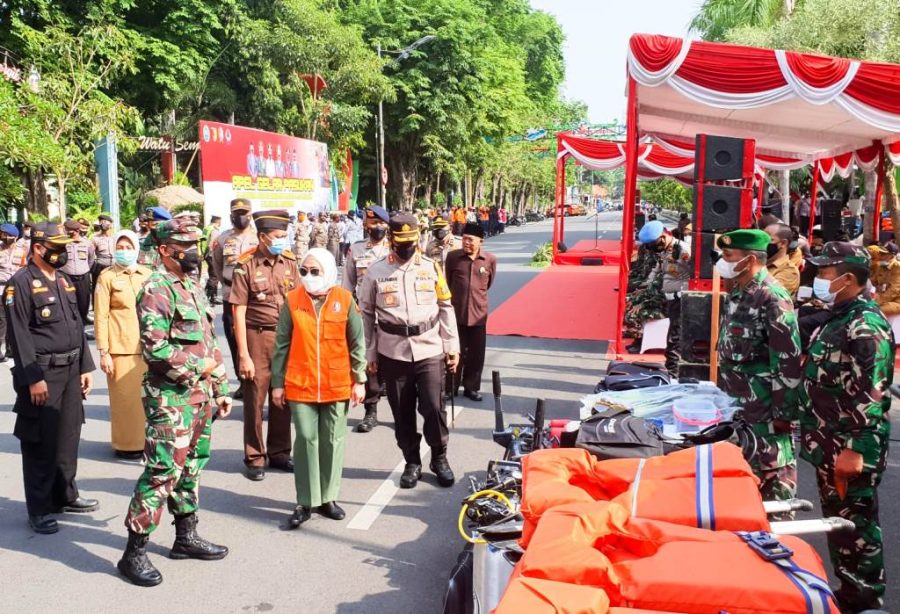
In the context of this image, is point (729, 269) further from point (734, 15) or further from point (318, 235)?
point (734, 15)

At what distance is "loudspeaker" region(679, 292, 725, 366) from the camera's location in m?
6.57

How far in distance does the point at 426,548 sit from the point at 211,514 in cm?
151

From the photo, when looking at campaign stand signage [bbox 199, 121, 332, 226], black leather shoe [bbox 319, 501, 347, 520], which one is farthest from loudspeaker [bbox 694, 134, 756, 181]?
campaign stand signage [bbox 199, 121, 332, 226]

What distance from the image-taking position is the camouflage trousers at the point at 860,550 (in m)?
3.72

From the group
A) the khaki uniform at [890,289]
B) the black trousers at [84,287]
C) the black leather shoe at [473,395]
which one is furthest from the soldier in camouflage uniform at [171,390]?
the khaki uniform at [890,289]

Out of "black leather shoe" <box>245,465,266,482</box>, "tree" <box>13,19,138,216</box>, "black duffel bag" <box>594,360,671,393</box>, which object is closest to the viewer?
"black duffel bag" <box>594,360,671,393</box>

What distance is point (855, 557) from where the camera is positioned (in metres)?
3.75

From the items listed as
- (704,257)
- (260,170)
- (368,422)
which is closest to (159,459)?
(368,422)

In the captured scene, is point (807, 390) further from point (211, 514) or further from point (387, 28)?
point (387, 28)

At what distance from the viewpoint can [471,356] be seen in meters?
8.27

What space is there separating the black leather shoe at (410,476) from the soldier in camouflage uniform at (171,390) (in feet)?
5.30

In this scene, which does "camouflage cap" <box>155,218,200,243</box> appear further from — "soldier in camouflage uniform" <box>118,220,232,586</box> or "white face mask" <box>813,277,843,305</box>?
"white face mask" <box>813,277,843,305</box>

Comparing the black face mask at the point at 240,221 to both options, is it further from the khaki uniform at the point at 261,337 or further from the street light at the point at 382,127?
the street light at the point at 382,127

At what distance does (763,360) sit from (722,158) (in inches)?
154
